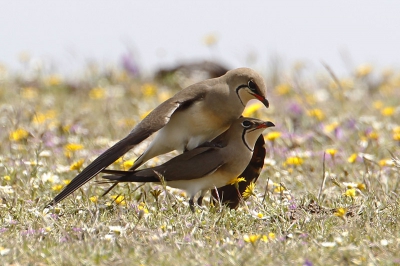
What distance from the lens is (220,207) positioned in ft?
14.5

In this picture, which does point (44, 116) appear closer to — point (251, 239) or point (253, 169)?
point (253, 169)

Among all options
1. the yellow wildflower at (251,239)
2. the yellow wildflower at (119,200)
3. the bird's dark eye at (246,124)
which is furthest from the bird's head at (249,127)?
the yellow wildflower at (251,239)

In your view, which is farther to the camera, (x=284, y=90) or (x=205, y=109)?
(x=284, y=90)

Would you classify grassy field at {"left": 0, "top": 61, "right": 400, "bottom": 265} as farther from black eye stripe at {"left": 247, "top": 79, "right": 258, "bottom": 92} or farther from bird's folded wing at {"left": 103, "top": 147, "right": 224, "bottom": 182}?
black eye stripe at {"left": 247, "top": 79, "right": 258, "bottom": 92}

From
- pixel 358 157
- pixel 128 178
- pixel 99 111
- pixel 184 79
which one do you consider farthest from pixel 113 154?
pixel 184 79

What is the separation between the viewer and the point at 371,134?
6.58 meters

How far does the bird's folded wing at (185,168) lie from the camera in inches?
184

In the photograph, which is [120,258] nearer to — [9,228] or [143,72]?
[9,228]

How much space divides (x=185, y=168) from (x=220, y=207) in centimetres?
42

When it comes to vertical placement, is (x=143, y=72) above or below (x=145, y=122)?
below

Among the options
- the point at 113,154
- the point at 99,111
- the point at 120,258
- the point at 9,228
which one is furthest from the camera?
the point at 99,111

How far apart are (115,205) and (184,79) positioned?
6117mm

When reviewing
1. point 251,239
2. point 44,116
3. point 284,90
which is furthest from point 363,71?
point 251,239

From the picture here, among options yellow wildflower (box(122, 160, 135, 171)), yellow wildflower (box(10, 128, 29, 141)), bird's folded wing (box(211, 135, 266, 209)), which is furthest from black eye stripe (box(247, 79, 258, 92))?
yellow wildflower (box(10, 128, 29, 141))
